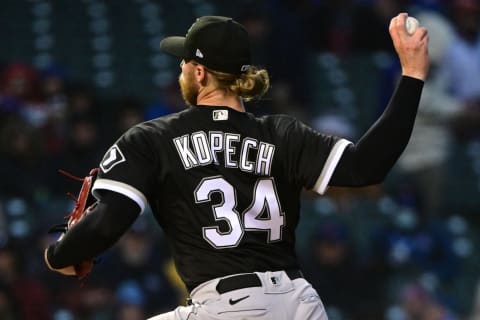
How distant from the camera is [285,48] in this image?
9359 mm

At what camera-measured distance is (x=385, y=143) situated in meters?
3.11

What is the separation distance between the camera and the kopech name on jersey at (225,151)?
10.3 feet

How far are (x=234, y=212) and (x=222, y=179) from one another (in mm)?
99

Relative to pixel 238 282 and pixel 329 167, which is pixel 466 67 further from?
pixel 238 282

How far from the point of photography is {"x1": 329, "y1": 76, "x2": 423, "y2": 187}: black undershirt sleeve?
311 cm

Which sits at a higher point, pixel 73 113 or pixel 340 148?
pixel 340 148

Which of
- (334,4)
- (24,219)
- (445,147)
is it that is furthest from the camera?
(334,4)

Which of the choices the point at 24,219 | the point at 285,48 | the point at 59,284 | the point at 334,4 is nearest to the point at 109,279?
the point at 59,284

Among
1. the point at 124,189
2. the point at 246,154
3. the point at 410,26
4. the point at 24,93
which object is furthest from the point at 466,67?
the point at 124,189

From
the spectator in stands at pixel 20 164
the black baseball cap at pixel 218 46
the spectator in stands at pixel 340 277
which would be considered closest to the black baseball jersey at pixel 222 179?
the black baseball cap at pixel 218 46

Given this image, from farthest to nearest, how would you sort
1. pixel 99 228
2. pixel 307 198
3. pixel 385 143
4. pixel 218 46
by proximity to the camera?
pixel 307 198, pixel 218 46, pixel 385 143, pixel 99 228

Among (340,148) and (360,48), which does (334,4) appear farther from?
(340,148)

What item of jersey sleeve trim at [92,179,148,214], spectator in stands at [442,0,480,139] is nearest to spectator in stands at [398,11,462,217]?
spectator in stands at [442,0,480,139]

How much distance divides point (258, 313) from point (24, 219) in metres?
5.17
